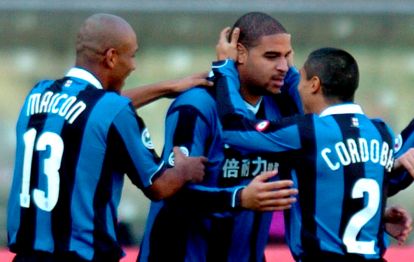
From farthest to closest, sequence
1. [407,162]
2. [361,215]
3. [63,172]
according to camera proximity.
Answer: [407,162], [361,215], [63,172]

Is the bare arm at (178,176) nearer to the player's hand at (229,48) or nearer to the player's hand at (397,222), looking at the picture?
the player's hand at (229,48)

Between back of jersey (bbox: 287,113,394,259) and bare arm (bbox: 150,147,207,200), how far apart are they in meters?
0.49

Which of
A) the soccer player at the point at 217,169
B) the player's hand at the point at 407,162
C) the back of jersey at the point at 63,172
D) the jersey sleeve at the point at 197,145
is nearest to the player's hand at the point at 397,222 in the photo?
the player's hand at the point at 407,162

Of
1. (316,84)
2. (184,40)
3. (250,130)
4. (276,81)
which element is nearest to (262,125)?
(250,130)

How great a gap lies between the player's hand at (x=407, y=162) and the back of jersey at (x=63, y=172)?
4.54 ft

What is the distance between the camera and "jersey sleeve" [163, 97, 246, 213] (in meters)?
7.25

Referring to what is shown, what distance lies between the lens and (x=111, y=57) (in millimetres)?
7016

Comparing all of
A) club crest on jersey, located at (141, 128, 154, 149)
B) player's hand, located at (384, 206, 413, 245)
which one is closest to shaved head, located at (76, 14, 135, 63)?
club crest on jersey, located at (141, 128, 154, 149)

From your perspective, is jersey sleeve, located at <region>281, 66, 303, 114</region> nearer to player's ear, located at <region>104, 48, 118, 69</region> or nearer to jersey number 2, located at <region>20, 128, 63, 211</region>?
player's ear, located at <region>104, 48, 118, 69</region>

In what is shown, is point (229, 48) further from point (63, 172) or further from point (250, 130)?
point (63, 172)

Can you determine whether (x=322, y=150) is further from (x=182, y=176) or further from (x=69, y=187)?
(x=69, y=187)

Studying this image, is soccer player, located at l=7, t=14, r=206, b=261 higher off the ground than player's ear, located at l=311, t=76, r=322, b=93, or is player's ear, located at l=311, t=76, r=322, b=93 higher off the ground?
player's ear, located at l=311, t=76, r=322, b=93

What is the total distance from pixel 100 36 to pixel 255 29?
87 centimetres

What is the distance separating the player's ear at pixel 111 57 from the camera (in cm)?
701
